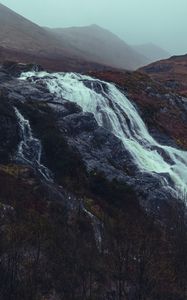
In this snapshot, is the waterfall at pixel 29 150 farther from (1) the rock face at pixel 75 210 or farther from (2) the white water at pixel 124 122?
(2) the white water at pixel 124 122

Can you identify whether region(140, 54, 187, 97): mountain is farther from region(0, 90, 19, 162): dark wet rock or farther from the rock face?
region(0, 90, 19, 162): dark wet rock

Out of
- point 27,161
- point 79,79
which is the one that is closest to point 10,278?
point 27,161

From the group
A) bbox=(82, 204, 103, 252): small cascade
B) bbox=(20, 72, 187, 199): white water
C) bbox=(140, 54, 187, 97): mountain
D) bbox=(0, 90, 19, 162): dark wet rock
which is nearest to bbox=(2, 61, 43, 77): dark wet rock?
bbox=(20, 72, 187, 199): white water

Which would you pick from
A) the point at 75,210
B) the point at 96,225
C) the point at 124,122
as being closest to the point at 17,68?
the point at 124,122

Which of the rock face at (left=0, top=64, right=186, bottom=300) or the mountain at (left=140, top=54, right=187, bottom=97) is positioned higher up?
the rock face at (left=0, top=64, right=186, bottom=300)

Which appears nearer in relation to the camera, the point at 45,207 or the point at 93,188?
the point at 45,207

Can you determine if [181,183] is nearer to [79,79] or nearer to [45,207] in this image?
[45,207]

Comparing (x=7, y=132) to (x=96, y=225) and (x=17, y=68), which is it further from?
(x=17, y=68)

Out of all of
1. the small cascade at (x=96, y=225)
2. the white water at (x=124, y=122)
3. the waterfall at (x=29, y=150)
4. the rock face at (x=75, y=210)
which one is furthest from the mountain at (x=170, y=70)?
the small cascade at (x=96, y=225)
